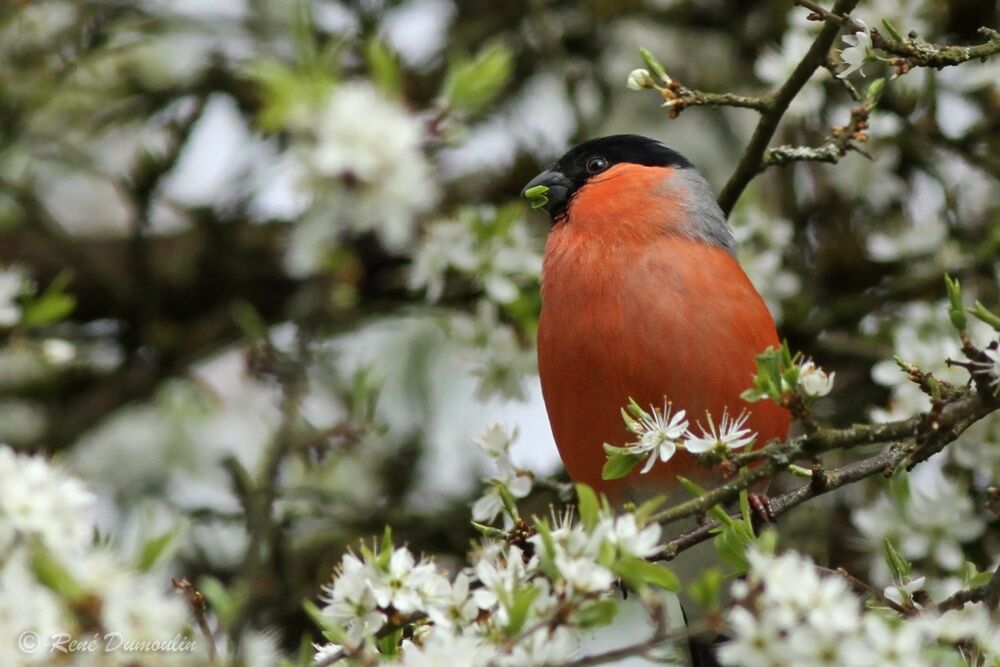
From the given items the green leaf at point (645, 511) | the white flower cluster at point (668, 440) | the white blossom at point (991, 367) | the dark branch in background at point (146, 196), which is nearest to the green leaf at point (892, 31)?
the white blossom at point (991, 367)

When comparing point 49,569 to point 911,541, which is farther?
point 911,541

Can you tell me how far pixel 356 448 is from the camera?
3926mm

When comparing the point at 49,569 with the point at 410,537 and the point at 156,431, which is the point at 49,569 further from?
the point at 156,431

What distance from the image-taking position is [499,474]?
3.08 metres

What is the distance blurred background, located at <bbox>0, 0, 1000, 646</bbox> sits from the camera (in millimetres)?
3484

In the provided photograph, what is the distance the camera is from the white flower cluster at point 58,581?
6.14 feet

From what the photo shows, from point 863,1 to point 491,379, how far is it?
1.55 metres

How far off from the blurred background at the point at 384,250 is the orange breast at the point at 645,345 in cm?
27

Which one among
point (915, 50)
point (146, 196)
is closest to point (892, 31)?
point (915, 50)

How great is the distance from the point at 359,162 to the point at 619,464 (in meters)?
1.00

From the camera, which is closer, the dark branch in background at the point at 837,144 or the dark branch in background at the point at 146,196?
the dark branch in background at the point at 837,144

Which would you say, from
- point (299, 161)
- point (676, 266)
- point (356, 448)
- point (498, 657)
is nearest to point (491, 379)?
point (356, 448)

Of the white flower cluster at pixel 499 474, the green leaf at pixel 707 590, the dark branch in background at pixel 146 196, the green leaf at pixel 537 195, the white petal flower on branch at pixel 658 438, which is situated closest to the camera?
the green leaf at pixel 707 590

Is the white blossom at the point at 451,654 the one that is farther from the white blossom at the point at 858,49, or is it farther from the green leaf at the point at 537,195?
the green leaf at the point at 537,195
